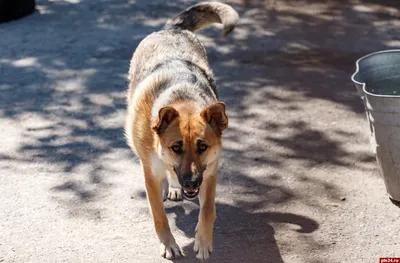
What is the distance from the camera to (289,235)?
18.4ft

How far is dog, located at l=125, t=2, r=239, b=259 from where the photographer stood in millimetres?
4883

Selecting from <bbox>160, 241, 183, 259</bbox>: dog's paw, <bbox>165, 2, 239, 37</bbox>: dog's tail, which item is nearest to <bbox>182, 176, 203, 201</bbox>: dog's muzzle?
<bbox>160, 241, 183, 259</bbox>: dog's paw

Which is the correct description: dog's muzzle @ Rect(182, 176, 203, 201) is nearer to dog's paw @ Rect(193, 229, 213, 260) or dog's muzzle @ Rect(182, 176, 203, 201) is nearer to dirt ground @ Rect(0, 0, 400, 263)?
dog's paw @ Rect(193, 229, 213, 260)

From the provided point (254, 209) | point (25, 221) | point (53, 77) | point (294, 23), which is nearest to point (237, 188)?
point (254, 209)

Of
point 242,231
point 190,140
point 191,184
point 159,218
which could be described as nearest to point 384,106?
point 242,231

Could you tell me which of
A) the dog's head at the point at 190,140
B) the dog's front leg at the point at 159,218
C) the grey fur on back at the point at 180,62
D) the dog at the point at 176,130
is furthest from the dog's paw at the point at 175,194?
the dog's head at the point at 190,140

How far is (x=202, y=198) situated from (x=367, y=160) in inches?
85.4

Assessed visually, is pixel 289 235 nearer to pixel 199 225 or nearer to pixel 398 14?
pixel 199 225

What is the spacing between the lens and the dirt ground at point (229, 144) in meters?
5.53

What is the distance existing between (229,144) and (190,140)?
237 cm

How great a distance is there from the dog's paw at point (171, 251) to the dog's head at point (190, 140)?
1.84ft

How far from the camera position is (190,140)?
4859mm

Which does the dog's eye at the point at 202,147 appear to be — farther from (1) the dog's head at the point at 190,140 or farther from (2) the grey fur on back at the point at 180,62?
(2) the grey fur on back at the point at 180,62

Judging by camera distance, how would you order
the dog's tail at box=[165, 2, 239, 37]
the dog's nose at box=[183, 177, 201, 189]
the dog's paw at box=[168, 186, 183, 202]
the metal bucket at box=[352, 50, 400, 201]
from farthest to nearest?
the dog's tail at box=[165, 2, 239, 37]
the dog's paw at box=[168, 186, 183, 202]
the metal bucket at box=[352, 50, 400, 201]
the dog's nose at box=[183, 177, 201, 189]
